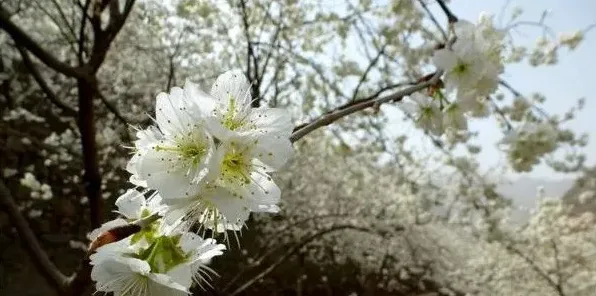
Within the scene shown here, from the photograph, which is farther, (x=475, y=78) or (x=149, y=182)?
(x=475, y=78)

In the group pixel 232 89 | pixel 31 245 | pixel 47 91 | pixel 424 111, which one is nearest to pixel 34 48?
pixel 47 91

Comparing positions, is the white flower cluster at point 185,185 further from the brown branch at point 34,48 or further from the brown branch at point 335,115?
the brown branch at point 34,48

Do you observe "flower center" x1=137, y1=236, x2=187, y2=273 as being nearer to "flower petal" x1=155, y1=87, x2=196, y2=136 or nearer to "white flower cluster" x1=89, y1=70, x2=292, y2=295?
"white flower cluster" x1=89, y1=70, x2=292, y2=295

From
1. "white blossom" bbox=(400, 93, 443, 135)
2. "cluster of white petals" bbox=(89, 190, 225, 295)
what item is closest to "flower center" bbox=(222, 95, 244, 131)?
"cluster of white petals" bbox=(89, 190, 225, 295)

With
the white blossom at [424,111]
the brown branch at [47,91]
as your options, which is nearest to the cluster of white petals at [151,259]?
the white blossom at [424,111]

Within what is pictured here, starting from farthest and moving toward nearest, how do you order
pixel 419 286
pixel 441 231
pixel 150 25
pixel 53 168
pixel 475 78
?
pixel 441 231 → pixel 419 286 → pixel 53 168 → pixel 150 25 → pixel 475 78

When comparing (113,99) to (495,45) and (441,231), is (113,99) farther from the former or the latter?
(441,231)

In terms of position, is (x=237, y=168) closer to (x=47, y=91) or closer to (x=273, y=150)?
(x=273, y=150)

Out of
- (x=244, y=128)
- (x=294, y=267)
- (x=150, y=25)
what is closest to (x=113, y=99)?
(x=150, y=25)
